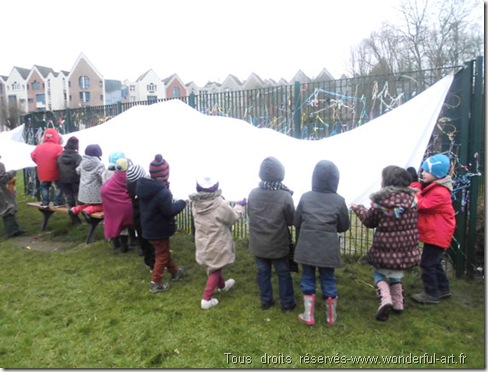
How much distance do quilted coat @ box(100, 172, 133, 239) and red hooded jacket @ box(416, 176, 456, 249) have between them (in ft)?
12.8

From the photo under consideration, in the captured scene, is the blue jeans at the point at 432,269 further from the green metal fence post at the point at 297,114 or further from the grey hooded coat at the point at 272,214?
the green metal fence post at the point at 297,114

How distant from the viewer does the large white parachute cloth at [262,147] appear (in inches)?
163

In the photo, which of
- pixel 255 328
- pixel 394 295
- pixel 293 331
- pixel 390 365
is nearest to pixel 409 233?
pixel 394 295

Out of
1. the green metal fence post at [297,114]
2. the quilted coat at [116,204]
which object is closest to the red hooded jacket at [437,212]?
the green metal fence post at [297,114]

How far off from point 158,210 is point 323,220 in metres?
1.96

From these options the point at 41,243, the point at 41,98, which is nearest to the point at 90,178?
the point at 41,243

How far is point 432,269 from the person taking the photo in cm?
418

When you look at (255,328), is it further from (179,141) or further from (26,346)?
(179,141)

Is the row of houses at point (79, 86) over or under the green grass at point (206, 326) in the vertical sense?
over

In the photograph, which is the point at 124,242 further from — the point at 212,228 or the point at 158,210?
the point at 212,228

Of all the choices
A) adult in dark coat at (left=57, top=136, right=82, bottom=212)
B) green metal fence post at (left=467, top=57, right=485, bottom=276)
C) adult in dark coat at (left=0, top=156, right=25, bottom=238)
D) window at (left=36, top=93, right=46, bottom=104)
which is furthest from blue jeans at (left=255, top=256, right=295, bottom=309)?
window at (left=36, top=93, right=46, bottom=104)

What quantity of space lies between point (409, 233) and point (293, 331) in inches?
57.2

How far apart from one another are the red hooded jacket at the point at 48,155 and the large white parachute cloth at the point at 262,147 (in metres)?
1.87

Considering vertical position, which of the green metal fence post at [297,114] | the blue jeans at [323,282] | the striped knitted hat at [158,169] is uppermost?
the green metal fence post at [297,114]
